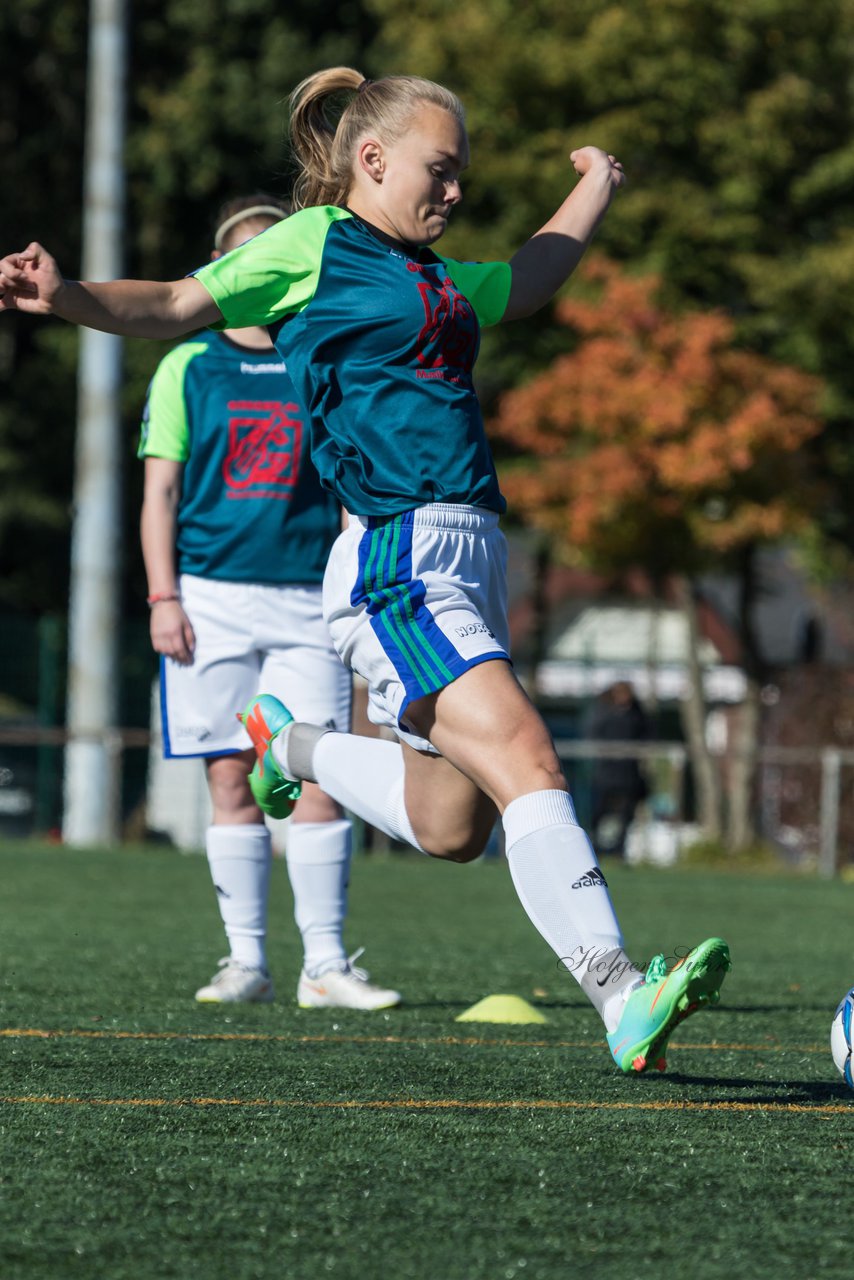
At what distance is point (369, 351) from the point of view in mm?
4008

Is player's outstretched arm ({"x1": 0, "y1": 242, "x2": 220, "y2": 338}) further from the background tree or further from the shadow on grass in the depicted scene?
the background tree

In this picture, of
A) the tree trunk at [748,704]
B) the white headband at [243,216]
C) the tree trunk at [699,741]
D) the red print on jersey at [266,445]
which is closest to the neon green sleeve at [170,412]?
the red print on jersey at [266,445]

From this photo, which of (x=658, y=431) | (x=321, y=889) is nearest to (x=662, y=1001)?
(x=321, y=889)

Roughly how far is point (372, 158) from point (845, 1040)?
2032mm

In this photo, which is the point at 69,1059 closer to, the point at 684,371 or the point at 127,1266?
the point at 127,1266

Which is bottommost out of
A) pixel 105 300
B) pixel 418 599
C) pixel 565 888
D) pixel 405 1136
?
pixel 405 1136

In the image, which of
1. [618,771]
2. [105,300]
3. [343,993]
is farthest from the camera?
[618,771]

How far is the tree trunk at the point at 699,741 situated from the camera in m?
20.9

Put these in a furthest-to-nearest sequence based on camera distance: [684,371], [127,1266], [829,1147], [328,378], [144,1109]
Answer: [684,371], [328,378], [144,1109], [829,1147], [127,1266]

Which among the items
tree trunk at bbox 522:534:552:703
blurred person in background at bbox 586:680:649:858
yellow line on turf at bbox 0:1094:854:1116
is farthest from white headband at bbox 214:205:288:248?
tree trunk at bbox 522:534:552:703

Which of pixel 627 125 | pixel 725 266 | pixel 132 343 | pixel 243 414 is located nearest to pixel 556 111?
pixel 627 125

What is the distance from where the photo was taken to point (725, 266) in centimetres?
2200

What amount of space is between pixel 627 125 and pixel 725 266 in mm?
1928

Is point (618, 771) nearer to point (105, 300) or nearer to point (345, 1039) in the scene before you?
point (345, 1039)
